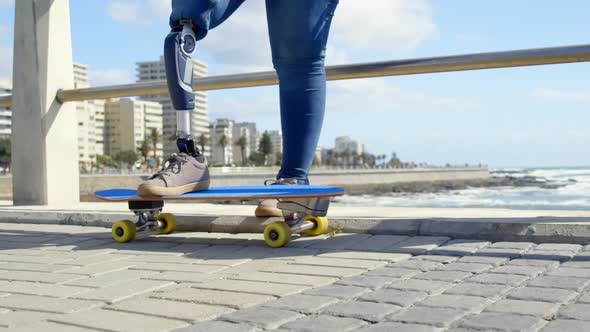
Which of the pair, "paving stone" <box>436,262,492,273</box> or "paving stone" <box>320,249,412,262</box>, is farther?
"paving stone" <box>320,249,412,262</box>

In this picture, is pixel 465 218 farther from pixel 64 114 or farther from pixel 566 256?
pixel 64 114

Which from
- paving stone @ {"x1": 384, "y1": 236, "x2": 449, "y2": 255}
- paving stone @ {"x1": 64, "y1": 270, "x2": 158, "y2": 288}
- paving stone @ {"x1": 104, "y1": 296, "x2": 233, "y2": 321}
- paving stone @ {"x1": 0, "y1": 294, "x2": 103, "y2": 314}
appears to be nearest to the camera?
paving stone @ {"x1": 104, "y1": 296, "x2": 233, "y2": 321}

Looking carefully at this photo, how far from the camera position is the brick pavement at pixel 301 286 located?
5.26ft

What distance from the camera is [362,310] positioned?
5.59ft

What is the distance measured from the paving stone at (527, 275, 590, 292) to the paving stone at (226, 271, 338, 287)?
0.70 m

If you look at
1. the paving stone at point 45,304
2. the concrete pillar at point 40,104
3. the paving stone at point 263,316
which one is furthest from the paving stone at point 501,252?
the concrete pillar at point 40,104

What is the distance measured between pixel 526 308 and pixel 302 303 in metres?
0.64

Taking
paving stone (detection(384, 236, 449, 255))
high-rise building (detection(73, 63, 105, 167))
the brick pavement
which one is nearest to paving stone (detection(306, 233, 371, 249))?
the brick pavement

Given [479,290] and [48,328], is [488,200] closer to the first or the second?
[479,290]

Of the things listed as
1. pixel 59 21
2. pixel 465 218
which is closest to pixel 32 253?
pixel 465 218

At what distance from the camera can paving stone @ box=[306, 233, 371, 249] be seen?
292 centimetres

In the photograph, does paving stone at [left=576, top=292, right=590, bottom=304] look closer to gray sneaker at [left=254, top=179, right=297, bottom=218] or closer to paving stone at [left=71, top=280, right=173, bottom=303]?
paving stone at [left=71, top=280, right=173, bottom=303]

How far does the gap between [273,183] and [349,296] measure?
4.71ft

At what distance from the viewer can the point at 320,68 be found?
131 inches
